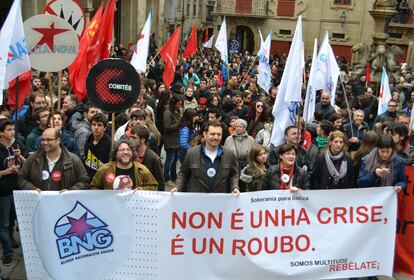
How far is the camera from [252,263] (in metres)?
4.86

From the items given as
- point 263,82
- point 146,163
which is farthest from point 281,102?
point 263,82

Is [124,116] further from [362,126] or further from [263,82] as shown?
[263,82]

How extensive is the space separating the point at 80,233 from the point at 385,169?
9.46 feet

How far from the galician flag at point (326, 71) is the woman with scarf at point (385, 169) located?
419cm

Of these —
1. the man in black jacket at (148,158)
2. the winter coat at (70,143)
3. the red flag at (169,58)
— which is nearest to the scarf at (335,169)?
the man in black jacket at (148,158)

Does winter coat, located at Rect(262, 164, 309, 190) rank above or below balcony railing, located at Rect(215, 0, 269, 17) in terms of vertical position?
below

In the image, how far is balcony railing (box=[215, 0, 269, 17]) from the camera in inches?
1689

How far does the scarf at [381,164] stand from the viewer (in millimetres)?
5242

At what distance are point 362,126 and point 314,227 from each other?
355 cm

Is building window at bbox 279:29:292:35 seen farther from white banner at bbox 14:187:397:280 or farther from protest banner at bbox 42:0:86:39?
white banner at bbox 14:187:397:280

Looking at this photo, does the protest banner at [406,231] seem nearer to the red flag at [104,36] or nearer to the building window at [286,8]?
the red flag at [104,36]

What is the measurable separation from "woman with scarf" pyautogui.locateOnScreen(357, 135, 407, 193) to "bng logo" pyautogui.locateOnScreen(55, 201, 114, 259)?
2.55m

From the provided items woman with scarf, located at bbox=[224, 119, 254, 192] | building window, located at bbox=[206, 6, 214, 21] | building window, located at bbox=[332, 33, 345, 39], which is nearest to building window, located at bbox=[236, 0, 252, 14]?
building window, located at bbox=[206, 6, 214, 21]

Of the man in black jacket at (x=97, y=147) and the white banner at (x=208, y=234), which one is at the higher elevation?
the man in black jacket at (x=97, y=147)
